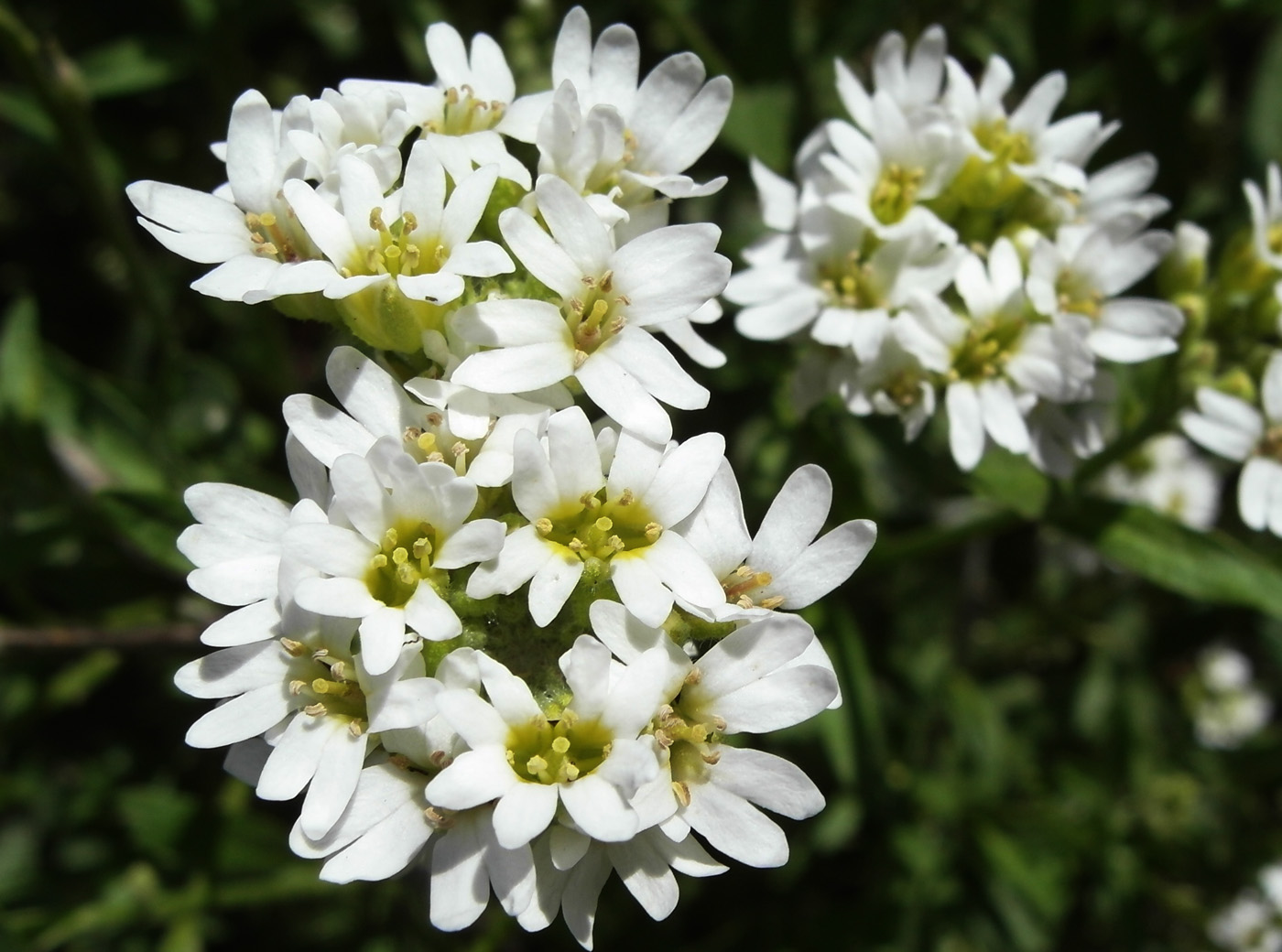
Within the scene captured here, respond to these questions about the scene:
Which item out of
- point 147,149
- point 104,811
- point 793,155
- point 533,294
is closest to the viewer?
point 533,294

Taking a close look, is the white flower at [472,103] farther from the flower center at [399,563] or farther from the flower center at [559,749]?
the flower center at [559,749]

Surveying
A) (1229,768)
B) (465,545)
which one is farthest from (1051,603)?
(465,545)

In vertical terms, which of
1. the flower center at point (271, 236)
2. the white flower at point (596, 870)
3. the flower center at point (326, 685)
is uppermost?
the flower center at point (271, 236)

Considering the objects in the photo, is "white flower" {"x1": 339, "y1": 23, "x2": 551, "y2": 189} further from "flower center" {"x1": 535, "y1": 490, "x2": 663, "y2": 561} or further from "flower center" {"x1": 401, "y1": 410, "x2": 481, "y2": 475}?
"flower center" {"x1": 535, "y1": 490, "x2": 663, "y2": 561}

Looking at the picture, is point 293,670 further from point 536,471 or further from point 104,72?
point 104,72

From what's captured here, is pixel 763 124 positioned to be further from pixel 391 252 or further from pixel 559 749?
pixel 559 749

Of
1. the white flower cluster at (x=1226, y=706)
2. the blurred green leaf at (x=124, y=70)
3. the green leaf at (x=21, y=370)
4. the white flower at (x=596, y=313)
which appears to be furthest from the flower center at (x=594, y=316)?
the white flower cluster at (x=1226, y=706)
